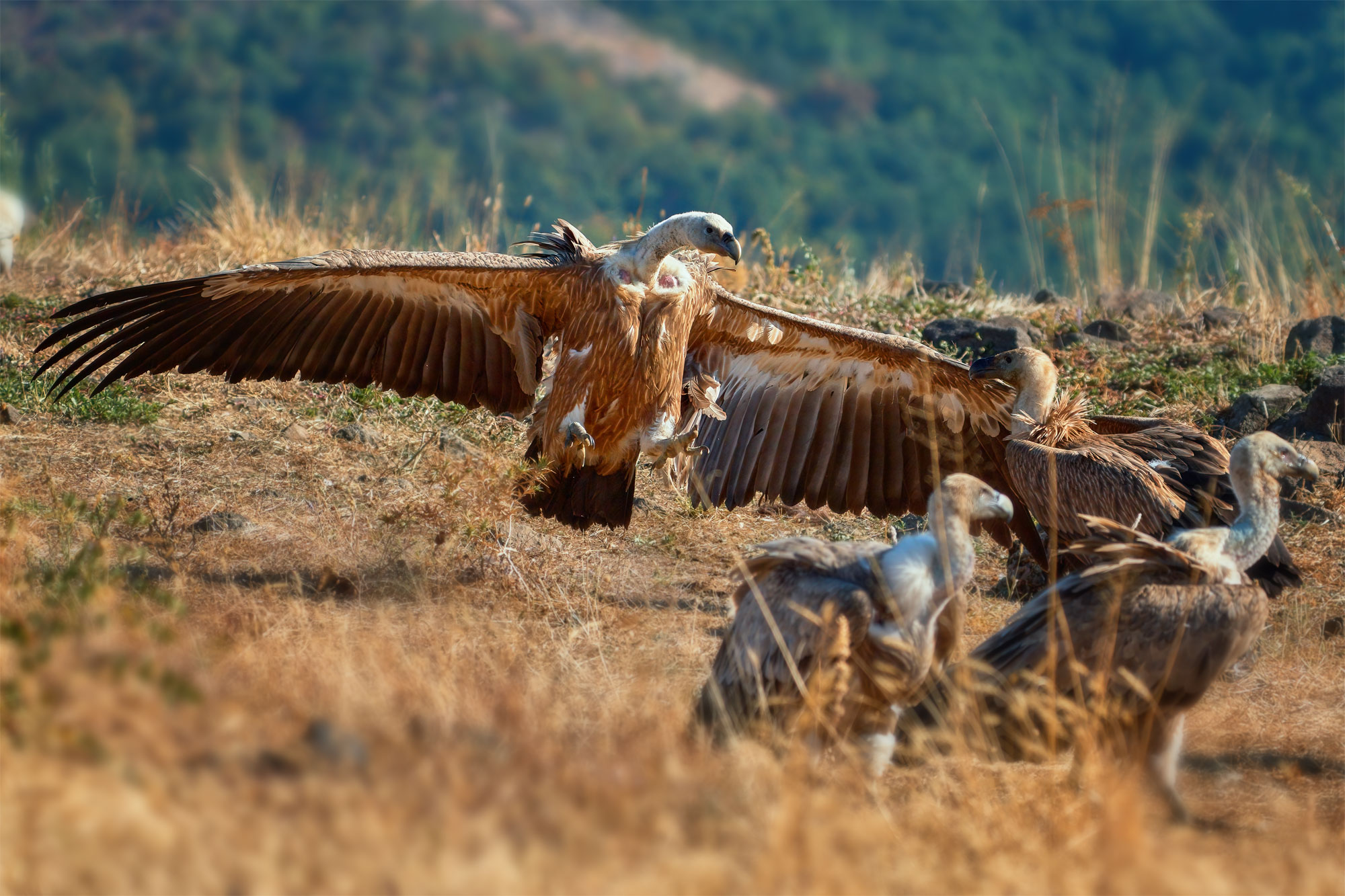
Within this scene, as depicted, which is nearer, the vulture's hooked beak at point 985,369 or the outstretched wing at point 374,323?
the outstretched wing at point 374,323

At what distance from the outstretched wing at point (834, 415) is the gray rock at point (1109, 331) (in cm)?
367

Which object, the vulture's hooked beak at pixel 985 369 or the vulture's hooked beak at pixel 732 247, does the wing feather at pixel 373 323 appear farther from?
the vulture's hooked beak at pixel 985 369

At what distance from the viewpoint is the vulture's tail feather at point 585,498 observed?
254 inches

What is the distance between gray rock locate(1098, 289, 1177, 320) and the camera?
411 inches

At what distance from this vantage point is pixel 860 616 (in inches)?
164

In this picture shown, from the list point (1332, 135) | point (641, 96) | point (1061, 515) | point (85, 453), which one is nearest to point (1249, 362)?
point (1061, 515)

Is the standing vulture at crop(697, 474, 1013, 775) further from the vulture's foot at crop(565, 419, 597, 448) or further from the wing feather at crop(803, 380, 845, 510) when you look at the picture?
the wing feather at crop(803, 380, 845, 510)

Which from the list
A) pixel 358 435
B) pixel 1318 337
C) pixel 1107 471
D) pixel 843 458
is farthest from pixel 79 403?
pixel 1318 337

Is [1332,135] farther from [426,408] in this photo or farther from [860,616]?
[860,616]

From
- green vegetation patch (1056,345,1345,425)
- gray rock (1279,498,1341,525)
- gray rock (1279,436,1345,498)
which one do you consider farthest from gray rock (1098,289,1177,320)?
gray rock (1279,498,1341,525)

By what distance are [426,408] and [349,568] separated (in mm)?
2260

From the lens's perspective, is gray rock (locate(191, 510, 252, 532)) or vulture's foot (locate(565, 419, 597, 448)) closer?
vulture's foot (locate(565, 419, 597, 448))

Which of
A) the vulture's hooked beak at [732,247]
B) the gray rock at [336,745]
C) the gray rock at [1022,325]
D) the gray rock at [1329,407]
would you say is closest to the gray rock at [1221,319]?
the gray rock at [1022,325]

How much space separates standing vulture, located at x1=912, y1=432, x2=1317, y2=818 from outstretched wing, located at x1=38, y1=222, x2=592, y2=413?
274 centimetres
